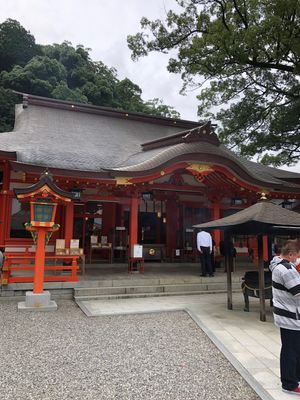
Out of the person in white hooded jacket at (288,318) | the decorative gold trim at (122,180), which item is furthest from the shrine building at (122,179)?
the person in white hooded jacket at (288,318)

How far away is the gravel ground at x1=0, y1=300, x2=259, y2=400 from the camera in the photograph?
3.24 metres

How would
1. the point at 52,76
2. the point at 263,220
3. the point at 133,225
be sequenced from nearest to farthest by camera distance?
the point at 263,220 < the point at 133,225 < the point at 52,76

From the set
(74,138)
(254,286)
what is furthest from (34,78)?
(254,286)

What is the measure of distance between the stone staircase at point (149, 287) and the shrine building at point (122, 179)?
1.64 metres

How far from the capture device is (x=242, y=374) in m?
3.66

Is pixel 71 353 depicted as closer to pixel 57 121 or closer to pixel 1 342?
pixel 1 342

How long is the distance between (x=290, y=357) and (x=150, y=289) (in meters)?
5.21

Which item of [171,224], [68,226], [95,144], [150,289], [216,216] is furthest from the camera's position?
[171,224]

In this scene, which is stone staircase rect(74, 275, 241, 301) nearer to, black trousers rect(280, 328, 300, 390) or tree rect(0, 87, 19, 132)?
black trousers rect(280, 328, 300, 390)

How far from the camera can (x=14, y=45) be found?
99.6 feet

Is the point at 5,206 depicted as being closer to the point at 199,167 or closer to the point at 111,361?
the point at 199,167

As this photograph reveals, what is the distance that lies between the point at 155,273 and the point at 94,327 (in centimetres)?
442

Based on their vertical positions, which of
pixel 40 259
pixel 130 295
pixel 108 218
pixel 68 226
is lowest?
pixel 130 295

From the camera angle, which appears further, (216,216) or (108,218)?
(108,218)
